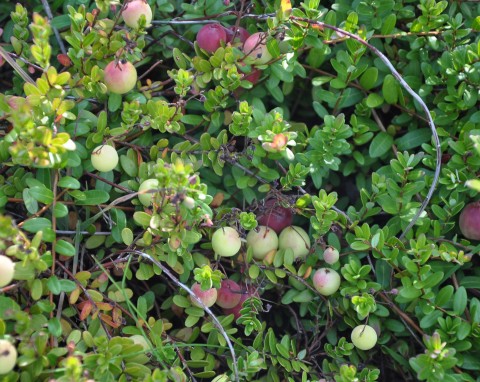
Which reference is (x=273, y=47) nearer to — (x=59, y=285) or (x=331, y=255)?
(x=331, y=255)

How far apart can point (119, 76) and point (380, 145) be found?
33.7 inches

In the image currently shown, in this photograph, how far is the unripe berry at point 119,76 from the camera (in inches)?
72.4

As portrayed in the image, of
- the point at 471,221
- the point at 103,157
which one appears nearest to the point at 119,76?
the point at 103,157

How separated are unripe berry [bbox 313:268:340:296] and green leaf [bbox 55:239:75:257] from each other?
0.70m

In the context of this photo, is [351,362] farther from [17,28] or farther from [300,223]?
[17,28]

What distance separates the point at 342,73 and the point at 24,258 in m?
1.12

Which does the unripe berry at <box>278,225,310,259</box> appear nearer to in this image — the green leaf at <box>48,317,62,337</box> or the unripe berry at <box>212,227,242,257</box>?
the unripe berry at <box>212,227,242,257</box>

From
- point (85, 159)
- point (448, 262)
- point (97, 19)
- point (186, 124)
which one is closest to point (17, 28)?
point (97, 19)

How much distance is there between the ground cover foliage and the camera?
1686 millimetres

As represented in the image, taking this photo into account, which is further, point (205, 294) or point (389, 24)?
point (389, 24)

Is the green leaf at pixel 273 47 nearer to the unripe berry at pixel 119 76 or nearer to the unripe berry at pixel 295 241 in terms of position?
the unripe berry at pixel 119 76

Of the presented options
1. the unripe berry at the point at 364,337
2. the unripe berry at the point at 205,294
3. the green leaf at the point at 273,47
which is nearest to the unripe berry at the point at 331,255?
the unripe berry at the point at 364,337

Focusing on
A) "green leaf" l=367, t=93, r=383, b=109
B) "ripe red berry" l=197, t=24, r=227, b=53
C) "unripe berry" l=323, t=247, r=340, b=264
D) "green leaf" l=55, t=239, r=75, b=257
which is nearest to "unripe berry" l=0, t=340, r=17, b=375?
"green leaf" l=55, t=239, r=75, b=257

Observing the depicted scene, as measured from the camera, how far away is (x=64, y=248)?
169cm
